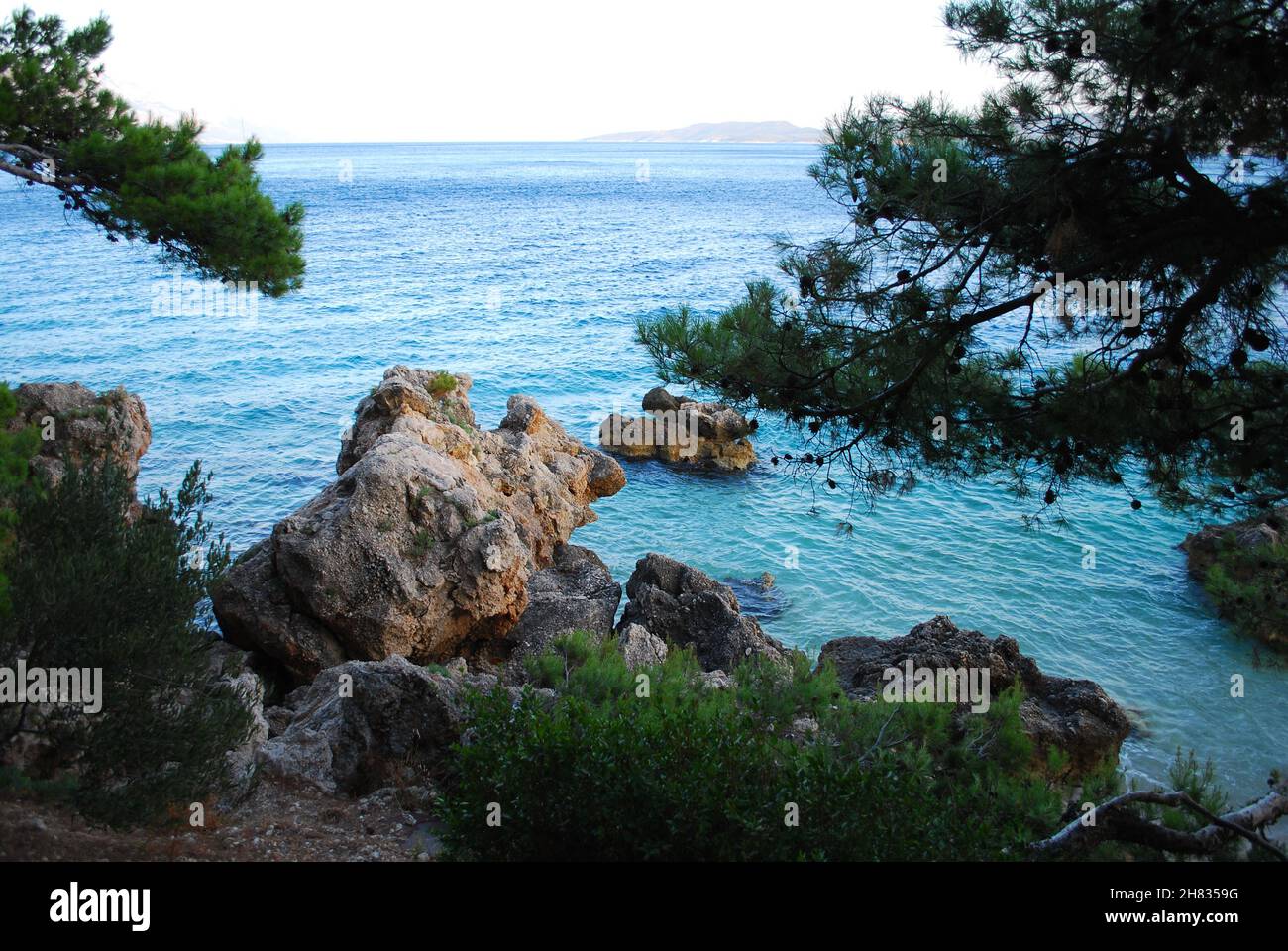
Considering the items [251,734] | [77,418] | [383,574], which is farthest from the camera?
[77,418]

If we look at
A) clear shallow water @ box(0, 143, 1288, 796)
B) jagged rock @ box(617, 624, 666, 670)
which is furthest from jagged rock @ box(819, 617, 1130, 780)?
jagged rock @ box(617, 624, 666, 670)

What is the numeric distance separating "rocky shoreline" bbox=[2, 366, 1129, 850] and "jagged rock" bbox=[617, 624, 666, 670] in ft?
0.11

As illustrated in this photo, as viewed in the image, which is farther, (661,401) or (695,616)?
(661,401)

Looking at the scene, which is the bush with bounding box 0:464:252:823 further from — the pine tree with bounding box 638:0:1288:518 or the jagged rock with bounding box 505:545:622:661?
the jagged rock with bounding box 505:545:622:661

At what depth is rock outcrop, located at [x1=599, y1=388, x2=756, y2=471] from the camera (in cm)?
2434

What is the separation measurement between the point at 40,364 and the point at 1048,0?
34.0 m

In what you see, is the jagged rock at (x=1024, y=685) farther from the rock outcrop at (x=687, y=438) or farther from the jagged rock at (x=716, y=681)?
the rock outcrop at (x=687, y=438)

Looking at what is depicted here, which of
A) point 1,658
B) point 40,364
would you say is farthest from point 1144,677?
point 40,364

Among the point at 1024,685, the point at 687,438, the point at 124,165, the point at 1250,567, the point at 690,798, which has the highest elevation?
the point at 124,165

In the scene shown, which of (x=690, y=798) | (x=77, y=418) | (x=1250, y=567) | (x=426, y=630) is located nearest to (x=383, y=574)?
(x=426, y=630)

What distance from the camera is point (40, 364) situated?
3127 cm

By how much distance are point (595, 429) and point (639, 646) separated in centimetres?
1475

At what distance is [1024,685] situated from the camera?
1262 cm

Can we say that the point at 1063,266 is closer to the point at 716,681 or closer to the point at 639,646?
the point at 716,681
